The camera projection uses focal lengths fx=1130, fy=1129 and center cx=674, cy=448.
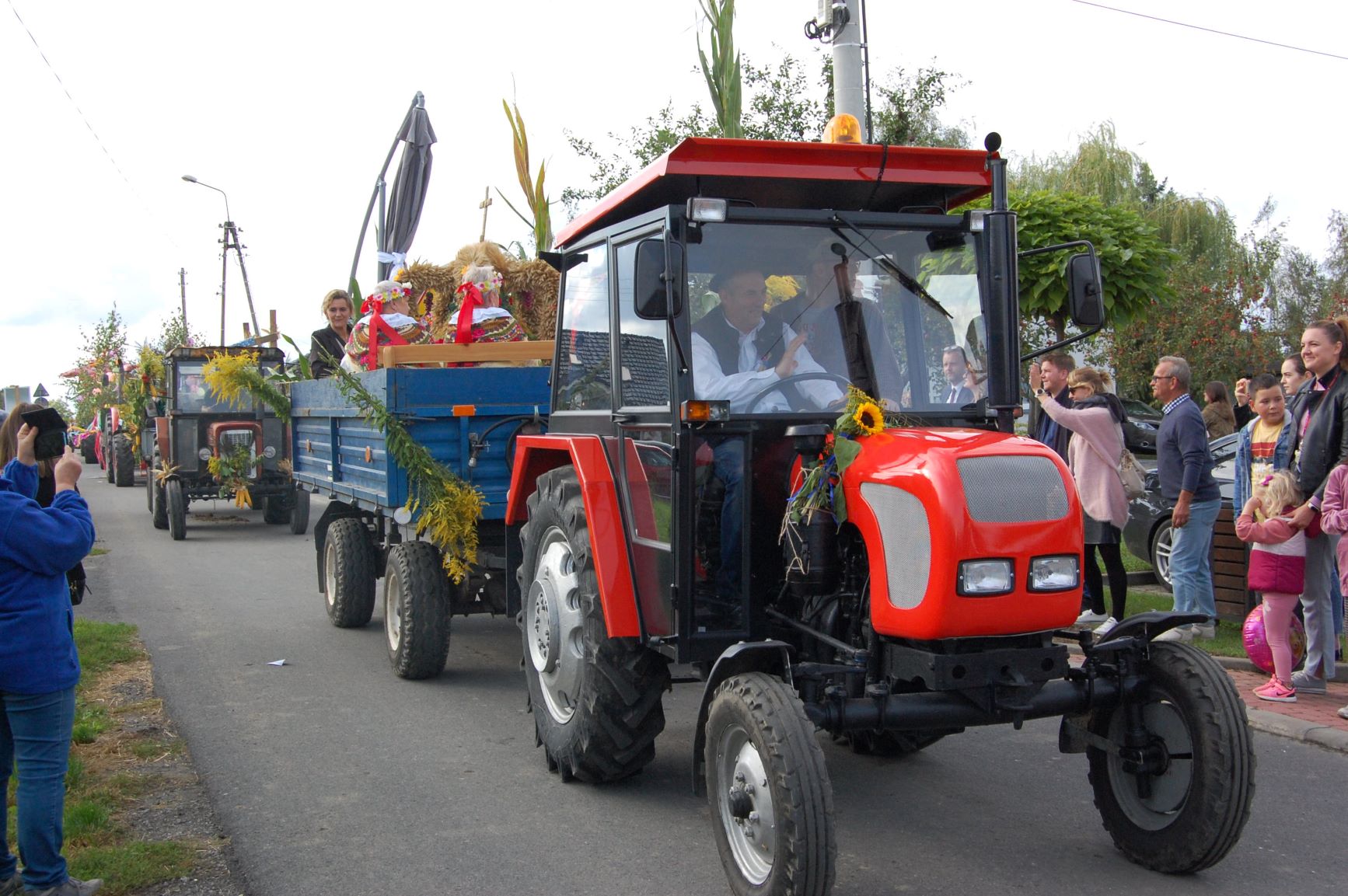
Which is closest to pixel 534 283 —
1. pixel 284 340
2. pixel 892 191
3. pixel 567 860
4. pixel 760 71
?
pixel 284 340

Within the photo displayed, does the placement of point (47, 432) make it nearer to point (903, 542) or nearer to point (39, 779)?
point (39, 779)

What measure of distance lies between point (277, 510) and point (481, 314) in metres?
10.4

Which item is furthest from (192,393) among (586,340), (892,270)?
(892,270)

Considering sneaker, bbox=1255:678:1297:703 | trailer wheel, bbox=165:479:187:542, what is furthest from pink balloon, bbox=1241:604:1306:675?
trailer wheel, bbox=165:479:187:542

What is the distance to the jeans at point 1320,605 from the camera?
6.29 m

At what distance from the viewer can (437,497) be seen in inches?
257

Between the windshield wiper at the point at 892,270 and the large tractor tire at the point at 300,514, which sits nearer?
the windshield wiper at the point at 892,270

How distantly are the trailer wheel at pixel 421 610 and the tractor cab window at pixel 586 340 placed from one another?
171cm

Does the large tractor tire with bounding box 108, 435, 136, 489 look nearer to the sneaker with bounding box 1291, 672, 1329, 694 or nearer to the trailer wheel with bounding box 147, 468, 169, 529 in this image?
the trailer wheel with bounding box 147, 468, 169, 529

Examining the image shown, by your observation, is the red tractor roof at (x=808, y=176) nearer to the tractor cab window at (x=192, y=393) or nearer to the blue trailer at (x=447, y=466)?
the blue trailer at (x=447, y=466)

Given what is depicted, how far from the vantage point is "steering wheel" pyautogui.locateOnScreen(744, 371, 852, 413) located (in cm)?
411

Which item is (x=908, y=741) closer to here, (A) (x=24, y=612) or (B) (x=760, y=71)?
(A) (x=24, y=612)

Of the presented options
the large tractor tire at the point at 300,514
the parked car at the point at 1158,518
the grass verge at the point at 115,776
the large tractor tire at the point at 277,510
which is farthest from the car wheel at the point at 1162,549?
the large tractor tire at the point at 277,510

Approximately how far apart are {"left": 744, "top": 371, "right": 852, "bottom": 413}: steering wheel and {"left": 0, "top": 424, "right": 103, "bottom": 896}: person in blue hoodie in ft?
7.56
